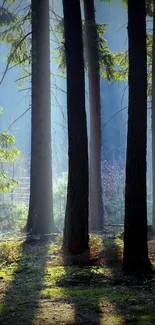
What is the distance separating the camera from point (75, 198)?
25.7 feet

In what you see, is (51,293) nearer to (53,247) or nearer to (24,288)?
(24,288)

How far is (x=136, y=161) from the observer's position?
254 inches

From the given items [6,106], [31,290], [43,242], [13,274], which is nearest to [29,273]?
[13,274]

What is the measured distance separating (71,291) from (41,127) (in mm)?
6842

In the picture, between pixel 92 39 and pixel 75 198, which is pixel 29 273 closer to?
pixel 75 198

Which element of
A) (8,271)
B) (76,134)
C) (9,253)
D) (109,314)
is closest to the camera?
(109,314)

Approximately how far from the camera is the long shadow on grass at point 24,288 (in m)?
4.45

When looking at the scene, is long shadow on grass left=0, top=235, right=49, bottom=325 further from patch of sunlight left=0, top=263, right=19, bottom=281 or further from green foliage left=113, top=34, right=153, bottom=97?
green foliage left=113, top=34, right=153, bottom=97

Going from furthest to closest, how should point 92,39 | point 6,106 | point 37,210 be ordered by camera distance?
point 6,106, point 92,39, point 37,210

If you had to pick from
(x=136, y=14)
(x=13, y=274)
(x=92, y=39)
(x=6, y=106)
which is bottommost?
(x=13, y=274)

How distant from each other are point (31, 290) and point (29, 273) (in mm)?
1171

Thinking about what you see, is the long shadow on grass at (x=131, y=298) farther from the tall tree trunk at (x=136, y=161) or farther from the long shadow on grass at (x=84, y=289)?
the tall tree trunk at (x=136, y=161)

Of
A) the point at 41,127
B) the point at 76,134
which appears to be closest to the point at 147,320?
the point at 76,134

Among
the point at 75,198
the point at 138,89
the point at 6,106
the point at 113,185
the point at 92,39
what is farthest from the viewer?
the point at 6,106
